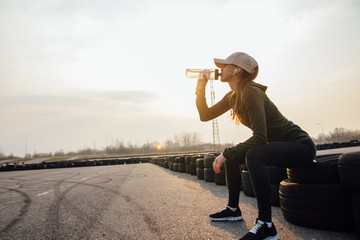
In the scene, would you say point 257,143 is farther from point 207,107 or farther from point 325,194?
point 207,107

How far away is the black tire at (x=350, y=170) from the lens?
189 cm

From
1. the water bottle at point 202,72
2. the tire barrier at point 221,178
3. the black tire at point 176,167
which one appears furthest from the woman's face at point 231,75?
the black tire at point 176,167

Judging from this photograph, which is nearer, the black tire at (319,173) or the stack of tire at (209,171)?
the black tire at (319,173)

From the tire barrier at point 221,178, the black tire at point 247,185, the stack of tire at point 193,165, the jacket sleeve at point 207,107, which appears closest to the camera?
the jacket sleeve at point 207,107

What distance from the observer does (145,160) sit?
1217 inches

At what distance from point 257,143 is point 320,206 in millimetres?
786

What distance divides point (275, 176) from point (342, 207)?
Answer: 1194 millimetres

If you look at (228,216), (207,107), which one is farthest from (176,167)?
(228,216)

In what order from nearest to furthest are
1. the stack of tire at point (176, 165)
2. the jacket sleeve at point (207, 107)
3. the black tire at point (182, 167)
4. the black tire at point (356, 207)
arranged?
the black tire at point (356, 207)
the jacket sleeve at point (207, 107)
the black tire at point (182, 167)
the stack of tire at point (176, 165)

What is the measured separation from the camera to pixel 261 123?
2.21 meters

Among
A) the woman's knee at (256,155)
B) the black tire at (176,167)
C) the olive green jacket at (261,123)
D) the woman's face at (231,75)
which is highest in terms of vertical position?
the woman's face at (231,75)

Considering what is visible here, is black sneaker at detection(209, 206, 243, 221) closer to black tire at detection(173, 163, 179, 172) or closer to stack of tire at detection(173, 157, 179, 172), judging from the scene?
stack of tire at detection(173, 157, 179, 172)

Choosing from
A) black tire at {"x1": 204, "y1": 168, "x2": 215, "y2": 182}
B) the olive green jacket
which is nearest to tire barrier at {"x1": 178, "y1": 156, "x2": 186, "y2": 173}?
black tire at {"x1": 204, "y1": 168, "x2": 215, "y2": 182}

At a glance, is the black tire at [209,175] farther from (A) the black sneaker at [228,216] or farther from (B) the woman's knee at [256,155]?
(B) the woman's knee at [256,155]
